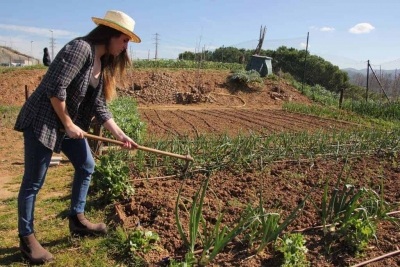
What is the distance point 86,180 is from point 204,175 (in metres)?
1.62

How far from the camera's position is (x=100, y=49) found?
A: 2.37 metres

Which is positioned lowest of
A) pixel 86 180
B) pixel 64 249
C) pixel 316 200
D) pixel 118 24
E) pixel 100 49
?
pixel 64 249

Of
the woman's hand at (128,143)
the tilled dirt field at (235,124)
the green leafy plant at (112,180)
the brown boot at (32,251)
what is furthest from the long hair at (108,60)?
the tilled dirt field at (235,124)

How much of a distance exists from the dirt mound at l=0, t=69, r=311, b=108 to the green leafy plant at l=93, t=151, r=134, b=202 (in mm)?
11508

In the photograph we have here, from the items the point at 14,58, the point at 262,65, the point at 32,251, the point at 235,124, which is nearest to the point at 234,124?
the point at 235,124

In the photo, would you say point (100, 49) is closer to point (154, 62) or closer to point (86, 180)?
point (86, 180)

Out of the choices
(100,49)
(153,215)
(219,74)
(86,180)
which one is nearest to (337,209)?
(153,215)

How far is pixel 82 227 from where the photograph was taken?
8.87 ft

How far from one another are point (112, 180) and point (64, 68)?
4.83 ft

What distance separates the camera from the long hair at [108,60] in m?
2.34

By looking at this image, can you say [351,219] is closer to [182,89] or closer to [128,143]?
[128,143]

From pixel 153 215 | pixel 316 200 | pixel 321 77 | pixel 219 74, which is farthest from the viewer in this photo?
pixel 321 77

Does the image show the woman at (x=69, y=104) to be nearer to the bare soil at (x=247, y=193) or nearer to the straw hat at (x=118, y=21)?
the straw hat at (x=118, y=21)

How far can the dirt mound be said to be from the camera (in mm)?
14664
